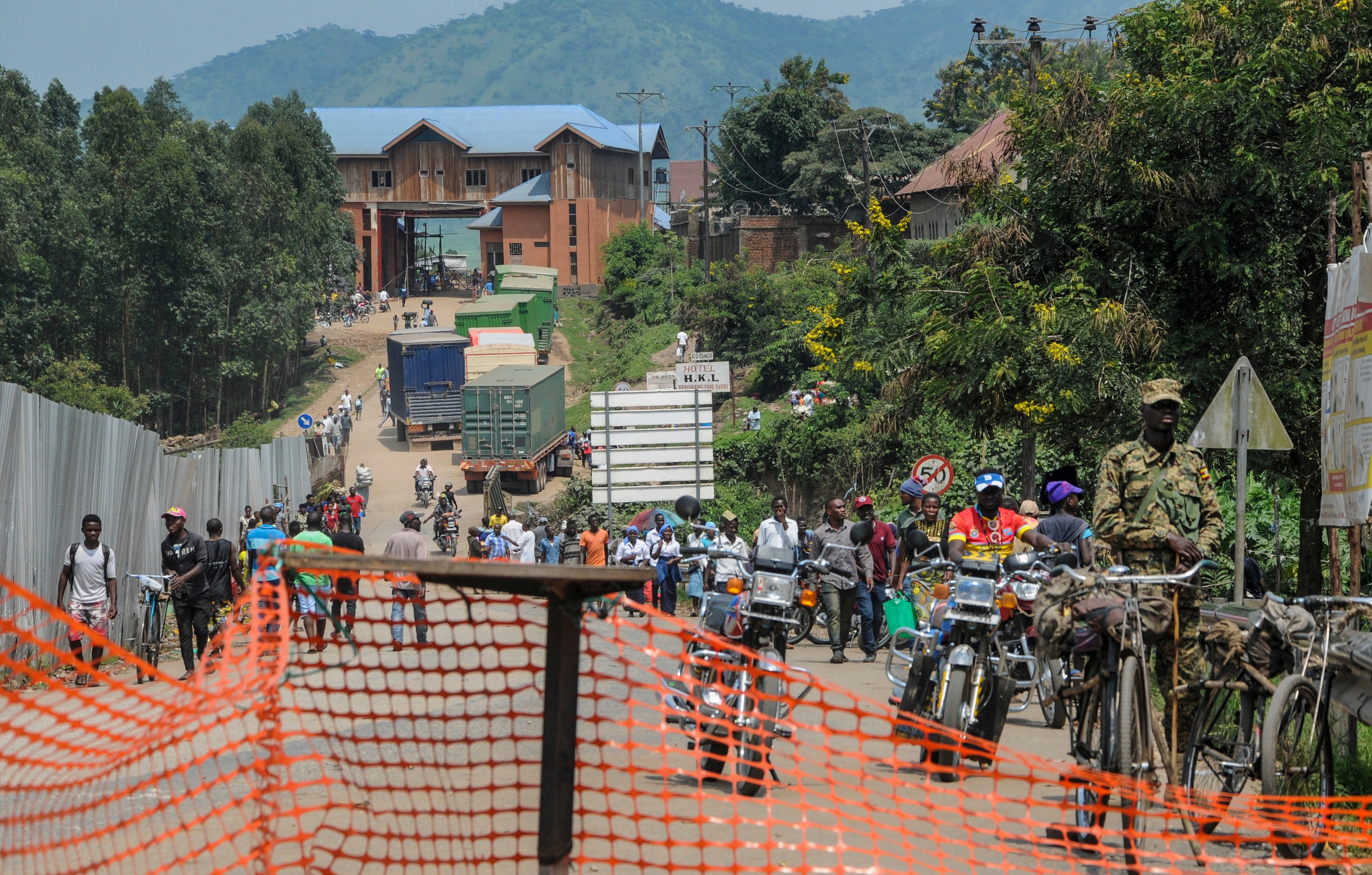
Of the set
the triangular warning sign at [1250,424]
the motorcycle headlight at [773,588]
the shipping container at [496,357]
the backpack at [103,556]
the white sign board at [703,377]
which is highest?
the shipping container at [496,357]

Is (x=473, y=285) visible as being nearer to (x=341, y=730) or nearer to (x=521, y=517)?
(x=521, y=517)

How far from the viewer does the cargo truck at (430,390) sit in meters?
44.5

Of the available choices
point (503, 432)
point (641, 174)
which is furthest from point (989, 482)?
point (641, 174)

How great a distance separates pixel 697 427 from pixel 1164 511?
13.4 m

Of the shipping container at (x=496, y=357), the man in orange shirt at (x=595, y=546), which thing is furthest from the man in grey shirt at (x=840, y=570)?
the shipping container at (x=496, y=357)

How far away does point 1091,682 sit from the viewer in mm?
5488

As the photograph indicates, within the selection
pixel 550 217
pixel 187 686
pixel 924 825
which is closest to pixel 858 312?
pixel 924 825

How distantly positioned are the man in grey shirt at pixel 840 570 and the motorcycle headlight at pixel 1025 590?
347cm

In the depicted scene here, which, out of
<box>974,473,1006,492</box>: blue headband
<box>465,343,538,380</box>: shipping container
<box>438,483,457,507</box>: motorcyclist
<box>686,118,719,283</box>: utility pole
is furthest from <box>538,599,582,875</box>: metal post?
<box>686,118,719,283</box>: utility pole

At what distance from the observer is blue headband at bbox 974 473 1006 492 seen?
8.40 meters

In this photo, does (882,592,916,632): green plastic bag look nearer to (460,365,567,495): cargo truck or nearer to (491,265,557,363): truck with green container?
(460,365,567,495): cargo truck

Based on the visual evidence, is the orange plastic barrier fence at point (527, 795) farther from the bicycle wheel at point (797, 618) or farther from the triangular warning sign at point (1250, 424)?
the triangular warning sign at point (1250, 424)

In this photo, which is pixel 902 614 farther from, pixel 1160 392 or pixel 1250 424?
pixel 1160 392

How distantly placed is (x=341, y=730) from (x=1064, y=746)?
4.53 metres
